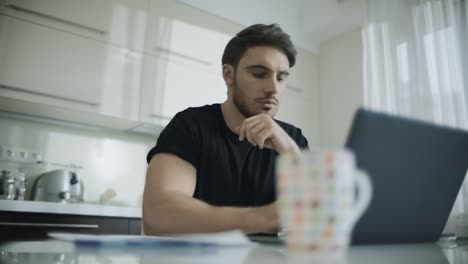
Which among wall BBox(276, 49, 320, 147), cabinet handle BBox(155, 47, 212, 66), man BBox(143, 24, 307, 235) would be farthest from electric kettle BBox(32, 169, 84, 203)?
wall BBox(276, 49, 320, 147)

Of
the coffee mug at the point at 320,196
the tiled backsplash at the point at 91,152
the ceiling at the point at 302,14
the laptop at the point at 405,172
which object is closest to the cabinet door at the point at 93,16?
the ceiling at the point at 302,14

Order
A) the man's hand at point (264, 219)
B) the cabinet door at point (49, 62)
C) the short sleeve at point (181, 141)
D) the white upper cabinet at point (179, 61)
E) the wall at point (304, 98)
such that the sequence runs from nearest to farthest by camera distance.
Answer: the man's hand at point (264, 219) → the short sleeve at point (181, 141) → the cabinet door at point (49, 62) → the white upper cabinet at point (179, 61) → the wall at point (304, 98)

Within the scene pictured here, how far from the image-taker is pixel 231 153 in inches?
53.9

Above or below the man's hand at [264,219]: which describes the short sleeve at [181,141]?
above

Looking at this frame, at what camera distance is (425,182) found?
25.5 inches

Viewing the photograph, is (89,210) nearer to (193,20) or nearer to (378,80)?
(193,20)

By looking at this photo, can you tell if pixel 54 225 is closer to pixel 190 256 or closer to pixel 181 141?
pixel 181 141

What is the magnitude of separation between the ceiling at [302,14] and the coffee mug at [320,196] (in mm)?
2784

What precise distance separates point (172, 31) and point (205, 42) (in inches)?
10.6

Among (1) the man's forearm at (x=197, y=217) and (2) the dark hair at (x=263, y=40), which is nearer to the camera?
(1) the man's forearm at (x=197, y=217)

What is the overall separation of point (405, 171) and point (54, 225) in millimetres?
1861

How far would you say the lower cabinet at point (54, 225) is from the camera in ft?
6.14

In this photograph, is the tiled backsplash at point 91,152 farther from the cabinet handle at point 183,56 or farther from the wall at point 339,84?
the wall at point 339,84

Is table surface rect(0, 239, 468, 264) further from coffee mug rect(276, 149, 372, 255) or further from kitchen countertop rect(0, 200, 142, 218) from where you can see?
kitchen countertop rect(0, 200, 142, 218)
